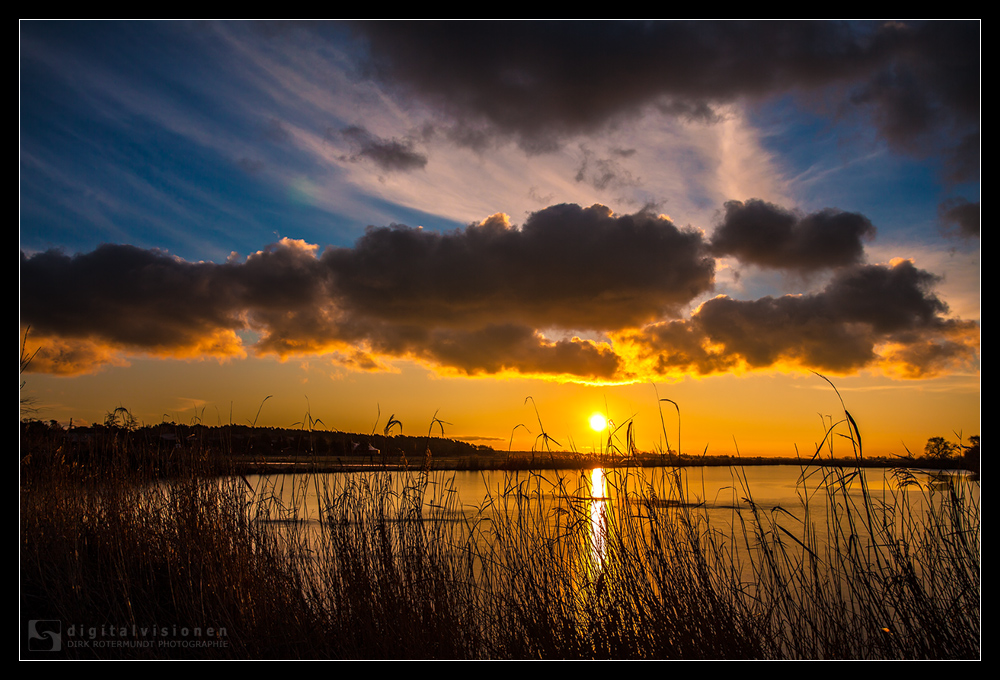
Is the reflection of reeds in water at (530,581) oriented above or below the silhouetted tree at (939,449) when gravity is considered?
below

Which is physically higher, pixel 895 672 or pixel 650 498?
pixel 650 498

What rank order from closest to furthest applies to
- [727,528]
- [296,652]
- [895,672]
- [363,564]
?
[895,672] → [296,652] → [363,564] → [727,528]

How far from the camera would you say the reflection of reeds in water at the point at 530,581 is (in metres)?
3.28

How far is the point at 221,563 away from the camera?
4.12 meters

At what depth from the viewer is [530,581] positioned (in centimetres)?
357

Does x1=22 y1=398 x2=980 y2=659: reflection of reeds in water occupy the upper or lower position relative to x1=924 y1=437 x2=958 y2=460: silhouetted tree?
lower

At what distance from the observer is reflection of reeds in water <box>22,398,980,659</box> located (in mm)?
3277

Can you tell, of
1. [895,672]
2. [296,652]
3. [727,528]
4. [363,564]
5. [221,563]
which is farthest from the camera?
[727,528]

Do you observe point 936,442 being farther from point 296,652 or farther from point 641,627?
point 296,652
